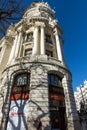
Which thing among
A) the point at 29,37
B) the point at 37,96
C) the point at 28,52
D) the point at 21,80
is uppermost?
the point at 29,37

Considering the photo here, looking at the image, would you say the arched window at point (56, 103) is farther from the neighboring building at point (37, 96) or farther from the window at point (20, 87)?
the window at point (20, 87)

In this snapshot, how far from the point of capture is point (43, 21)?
23.9 metres

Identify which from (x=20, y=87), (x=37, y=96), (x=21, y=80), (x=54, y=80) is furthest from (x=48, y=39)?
(x=37, y=96)

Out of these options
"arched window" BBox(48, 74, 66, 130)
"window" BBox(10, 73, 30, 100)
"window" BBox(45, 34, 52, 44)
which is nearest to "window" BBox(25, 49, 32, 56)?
"window" BBox(45, 34, 52, 44)

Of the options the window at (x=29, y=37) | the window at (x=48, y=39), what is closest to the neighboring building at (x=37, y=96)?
the window at (x=48, y=39)

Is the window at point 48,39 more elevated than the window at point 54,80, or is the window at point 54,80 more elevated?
the window at point 48,39

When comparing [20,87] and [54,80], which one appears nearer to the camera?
[20,87]

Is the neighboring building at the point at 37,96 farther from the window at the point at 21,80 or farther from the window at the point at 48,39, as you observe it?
the window at the point at 48,39

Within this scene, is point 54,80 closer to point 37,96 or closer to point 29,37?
point 37,96

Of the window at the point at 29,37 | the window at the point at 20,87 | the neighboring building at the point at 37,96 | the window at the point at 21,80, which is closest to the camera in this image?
the neighboring building at the point at 37,96

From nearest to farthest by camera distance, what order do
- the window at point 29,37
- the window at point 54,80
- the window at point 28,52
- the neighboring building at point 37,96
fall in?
1. the neighboring building at point 37,96
2. the window at point 54,80
3. the window at point 28,52
4. the window at point 29,37

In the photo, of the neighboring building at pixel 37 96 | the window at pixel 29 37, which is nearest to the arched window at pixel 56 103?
the neighboring building at pixel 37 96

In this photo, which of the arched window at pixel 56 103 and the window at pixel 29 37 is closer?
the arched window at pixel 56 103

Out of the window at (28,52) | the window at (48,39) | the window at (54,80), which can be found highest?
the window at (48,39)
